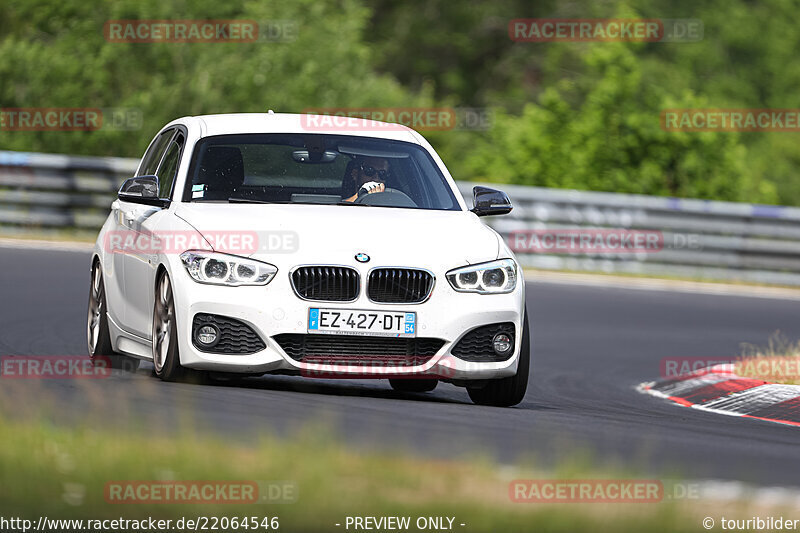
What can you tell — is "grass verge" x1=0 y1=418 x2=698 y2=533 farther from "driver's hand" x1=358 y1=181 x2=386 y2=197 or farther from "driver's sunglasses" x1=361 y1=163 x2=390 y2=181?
"driver's sunglasses" x1=361 y1=163 x2=390 y2=181

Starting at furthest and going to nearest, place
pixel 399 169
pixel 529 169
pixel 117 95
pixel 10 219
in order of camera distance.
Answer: pixel 529 169 → pixel 117 95 → pixel 10 219 → pixel 399 169

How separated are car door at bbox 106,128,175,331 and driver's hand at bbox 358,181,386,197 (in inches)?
55.2

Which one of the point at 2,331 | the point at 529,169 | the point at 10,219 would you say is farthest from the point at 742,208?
the point at 2,331

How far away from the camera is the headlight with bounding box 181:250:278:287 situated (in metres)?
8.73

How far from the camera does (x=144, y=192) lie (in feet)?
31.8

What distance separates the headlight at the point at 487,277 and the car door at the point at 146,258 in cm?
156

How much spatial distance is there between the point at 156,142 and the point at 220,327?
2.80 metres

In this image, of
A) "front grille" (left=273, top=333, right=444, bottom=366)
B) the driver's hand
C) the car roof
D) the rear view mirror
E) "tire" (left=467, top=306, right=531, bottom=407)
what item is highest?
the car roof

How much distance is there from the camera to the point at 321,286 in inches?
345

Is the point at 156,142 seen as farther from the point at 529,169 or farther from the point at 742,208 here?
the point at 529,169

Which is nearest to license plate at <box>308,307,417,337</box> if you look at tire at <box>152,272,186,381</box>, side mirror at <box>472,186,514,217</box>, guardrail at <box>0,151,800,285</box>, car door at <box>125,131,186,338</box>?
tire at <box>152,272,186,381</box>

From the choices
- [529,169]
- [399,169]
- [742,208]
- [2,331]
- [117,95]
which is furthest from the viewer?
[529,169]

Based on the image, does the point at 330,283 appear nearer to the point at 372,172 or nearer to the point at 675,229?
the point at 372,172

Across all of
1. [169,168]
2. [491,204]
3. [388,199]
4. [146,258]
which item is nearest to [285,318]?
[146,258]
